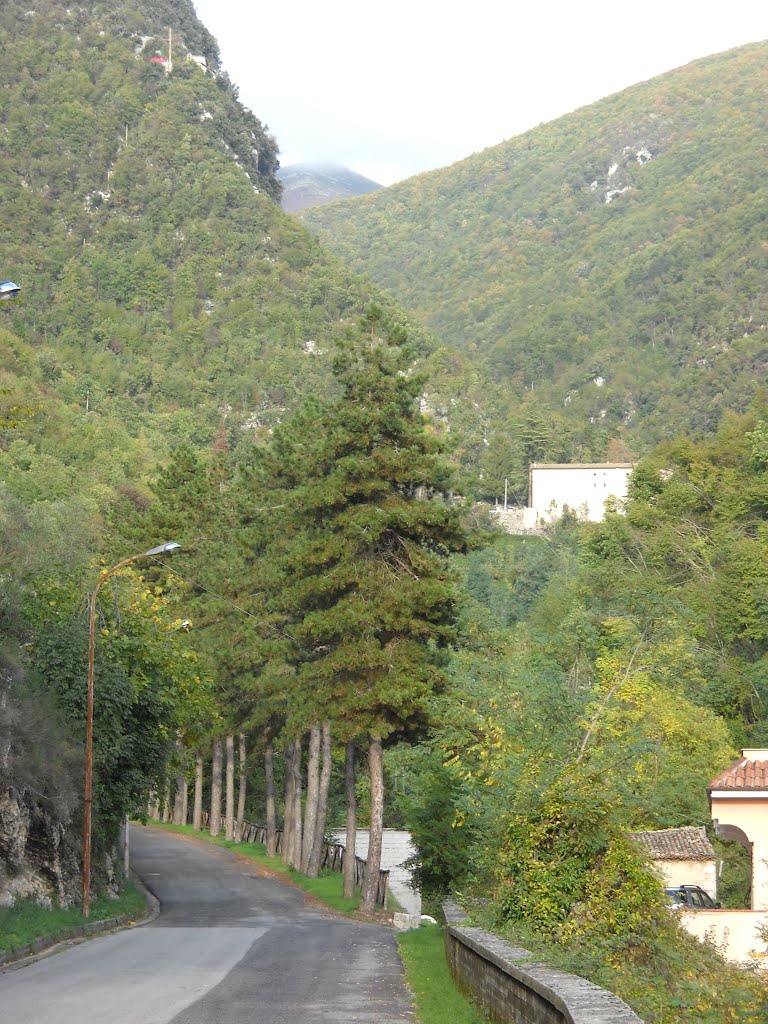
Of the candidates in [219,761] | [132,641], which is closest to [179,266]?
[219,761]

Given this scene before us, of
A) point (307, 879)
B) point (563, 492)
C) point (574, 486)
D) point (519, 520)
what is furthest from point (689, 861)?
point (519, 520)

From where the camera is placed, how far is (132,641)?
35.2m

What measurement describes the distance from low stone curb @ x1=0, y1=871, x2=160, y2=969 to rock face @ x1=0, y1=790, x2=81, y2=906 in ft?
2.90

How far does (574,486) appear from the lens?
16250 cm

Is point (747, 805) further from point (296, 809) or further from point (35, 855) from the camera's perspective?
point (296, 809)

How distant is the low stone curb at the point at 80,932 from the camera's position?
21.1 metres

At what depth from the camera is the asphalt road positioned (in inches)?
582

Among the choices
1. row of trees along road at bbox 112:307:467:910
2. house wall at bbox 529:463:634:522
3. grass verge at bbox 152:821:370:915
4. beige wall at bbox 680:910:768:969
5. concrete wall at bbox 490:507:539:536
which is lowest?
grass verge at bbox 152:821:370:915

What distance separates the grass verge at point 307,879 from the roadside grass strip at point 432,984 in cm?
996

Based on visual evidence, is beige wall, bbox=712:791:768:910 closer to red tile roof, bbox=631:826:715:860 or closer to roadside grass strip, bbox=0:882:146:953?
red tile roof, bbox=631:826:715:860

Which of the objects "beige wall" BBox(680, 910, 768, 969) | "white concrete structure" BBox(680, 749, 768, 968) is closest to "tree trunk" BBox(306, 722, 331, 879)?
"white concrete structure" BBox(680, 749, 768, 968)

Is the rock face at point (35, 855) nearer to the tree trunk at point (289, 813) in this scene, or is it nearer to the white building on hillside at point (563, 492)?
the tree trunk at point (289, 813)

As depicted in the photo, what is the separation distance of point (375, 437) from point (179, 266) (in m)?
158

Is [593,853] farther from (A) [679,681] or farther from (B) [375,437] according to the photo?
(A) [679,681]
